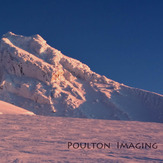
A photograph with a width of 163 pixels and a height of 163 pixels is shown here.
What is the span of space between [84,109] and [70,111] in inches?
91.4

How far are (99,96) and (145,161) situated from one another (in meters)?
29.0

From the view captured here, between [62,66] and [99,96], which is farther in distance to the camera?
[62,66]

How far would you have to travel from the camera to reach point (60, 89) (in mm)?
31797

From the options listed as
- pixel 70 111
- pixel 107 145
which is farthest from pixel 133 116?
pixel 107 145

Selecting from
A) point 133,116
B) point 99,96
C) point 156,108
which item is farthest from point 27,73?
point 156,108

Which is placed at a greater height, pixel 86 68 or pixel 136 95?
pixel 86 68

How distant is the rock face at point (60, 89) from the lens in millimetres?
29281

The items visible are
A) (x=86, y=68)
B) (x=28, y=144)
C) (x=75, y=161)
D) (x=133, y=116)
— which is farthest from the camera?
(x=86, y=68)

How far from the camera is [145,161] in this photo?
383 centimetres

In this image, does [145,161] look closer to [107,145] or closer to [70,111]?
[107,145]

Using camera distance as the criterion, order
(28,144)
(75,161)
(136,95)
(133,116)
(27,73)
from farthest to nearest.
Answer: (136,95), (27,73), (133,116), (28,144), (75,161)

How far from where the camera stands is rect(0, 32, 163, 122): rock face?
29.3 m

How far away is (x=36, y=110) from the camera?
28.6 m

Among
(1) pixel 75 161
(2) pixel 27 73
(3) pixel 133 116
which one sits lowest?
(1) pixel 75 161
